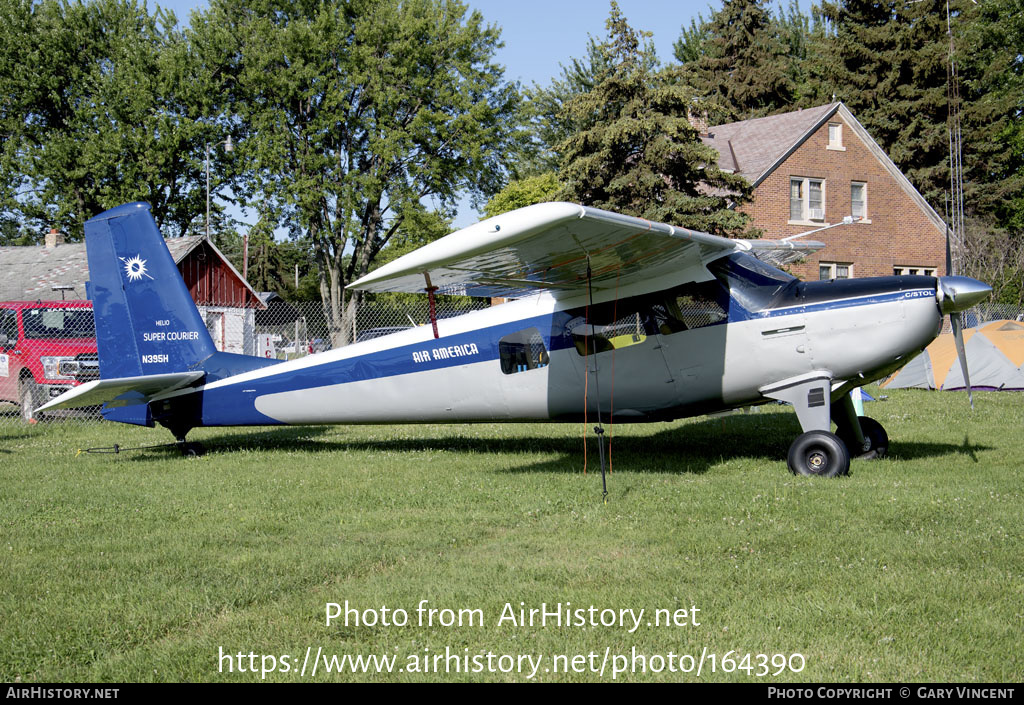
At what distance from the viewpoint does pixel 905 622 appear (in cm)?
373

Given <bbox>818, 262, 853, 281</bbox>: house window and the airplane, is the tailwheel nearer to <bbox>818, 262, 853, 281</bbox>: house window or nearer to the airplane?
the airplane

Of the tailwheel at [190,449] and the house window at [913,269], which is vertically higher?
the house window at [913,269]

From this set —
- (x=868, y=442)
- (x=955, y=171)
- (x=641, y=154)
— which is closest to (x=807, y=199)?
(x=641, y=154)

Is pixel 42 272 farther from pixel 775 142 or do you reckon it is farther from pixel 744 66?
pixel 744 66

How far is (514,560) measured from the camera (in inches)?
194

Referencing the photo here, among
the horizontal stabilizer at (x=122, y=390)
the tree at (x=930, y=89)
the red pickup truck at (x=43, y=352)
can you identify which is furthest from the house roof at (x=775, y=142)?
the horizontal stabilizer at (x=122, y=390)

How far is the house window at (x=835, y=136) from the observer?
107ft

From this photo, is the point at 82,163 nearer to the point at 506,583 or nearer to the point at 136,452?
the point at 136,452

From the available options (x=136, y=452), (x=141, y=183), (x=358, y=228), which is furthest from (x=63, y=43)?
(x=136, y=452)

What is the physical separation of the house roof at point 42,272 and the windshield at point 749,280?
21.5m

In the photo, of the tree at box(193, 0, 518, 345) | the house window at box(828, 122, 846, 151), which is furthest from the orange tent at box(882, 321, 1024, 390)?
the tree at box(193, 0, 518, 345)

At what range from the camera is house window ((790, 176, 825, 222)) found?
3147cm

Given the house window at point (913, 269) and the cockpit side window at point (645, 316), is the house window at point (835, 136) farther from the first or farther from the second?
the cockpit side window at point (645, 316)

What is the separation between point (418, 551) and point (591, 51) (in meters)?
45.2
